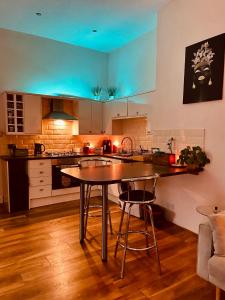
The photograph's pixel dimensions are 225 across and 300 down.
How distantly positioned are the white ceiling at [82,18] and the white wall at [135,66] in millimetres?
195

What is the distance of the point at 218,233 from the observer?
5.17ft

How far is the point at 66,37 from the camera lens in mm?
4441

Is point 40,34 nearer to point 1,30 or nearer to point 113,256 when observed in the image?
point 1,30

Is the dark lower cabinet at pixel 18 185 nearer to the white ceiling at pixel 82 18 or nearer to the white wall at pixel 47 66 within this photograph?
the white wall at pixel 47 66

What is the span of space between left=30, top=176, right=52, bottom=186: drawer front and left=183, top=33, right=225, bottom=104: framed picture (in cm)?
269

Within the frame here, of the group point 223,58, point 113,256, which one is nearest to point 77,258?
point 113,256

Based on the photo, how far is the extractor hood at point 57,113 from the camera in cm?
429

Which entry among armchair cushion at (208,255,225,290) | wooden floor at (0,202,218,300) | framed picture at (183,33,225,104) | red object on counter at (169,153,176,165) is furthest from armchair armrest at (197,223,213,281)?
framed picture at (183,33,225,104)

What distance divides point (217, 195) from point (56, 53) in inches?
161

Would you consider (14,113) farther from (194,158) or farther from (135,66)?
(194,158)

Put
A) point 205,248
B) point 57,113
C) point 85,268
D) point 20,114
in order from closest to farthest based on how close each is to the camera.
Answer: point 205,248 → point 85,268 → point 20,114 → point 57,113

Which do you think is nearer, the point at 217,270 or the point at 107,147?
the point at 217,270

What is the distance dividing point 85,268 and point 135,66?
3.84m

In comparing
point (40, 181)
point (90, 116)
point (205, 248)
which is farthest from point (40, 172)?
point (205, 248)
